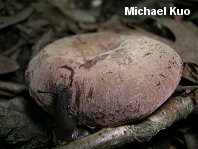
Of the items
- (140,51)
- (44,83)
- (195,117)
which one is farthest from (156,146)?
(44,83)

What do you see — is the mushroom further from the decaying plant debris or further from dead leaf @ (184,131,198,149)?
dead leaf @ (184,131,198,149)

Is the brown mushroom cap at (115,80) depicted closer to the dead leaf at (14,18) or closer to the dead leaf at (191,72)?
the dead leaf at (191,72)

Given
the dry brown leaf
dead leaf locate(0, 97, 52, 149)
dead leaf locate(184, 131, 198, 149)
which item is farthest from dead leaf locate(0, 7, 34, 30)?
dead leaf locate(184, 131, 198, 149)

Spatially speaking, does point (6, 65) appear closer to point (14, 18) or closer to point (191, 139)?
point (14, 18)

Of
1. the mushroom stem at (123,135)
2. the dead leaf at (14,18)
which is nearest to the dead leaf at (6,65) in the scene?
the dead leaf at (14,18)

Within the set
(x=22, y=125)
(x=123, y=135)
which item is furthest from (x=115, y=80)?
(x=22, y=125)

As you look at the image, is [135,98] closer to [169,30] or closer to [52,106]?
[52,106]
